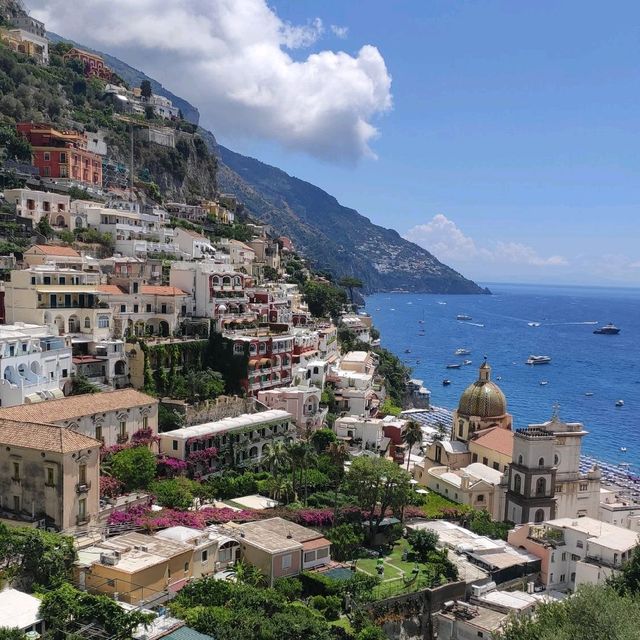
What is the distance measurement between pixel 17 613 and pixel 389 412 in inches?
2001

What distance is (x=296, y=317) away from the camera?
76.3m

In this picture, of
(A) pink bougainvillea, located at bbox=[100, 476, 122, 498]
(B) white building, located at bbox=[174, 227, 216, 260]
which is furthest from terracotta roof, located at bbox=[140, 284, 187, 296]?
(A) pink bougainvillea, located at bbox=[100, 476, 122, 498]

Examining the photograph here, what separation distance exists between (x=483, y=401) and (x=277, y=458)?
19.2 meters

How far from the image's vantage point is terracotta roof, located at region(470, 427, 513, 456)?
51756 millimetres

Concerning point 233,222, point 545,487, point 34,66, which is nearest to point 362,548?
point 545,487

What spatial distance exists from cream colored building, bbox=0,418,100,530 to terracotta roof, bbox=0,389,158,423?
11.9ft

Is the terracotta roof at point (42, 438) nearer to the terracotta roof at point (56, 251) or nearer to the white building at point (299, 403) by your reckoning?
the white building at point (299, 403)

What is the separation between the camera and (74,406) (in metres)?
40.3

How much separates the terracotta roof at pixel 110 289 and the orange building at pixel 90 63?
75.0 m

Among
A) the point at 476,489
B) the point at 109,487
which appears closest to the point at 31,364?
the point at 109,487

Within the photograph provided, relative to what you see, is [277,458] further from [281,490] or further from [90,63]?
[90,63]

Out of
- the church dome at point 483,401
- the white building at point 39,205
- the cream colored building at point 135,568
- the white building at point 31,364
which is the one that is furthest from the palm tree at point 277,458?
the white building at point 39,205

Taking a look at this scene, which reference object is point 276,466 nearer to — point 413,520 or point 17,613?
point 413,520

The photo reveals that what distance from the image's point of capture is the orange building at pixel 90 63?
11887 cm
